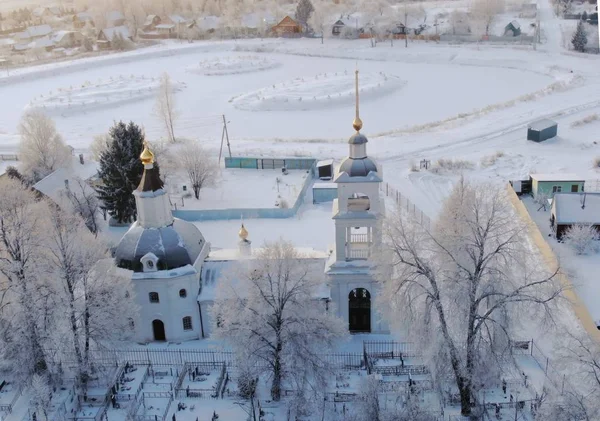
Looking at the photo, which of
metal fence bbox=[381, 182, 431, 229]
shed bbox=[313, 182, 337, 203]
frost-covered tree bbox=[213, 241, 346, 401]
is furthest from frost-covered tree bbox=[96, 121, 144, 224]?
frost-covered tree bbox=[213, 241, 346, 401]

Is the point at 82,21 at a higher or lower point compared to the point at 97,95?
higher

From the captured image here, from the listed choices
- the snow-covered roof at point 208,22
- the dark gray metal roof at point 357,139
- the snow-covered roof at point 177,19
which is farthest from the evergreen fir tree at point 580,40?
the dark gray metal roof at point 357,139

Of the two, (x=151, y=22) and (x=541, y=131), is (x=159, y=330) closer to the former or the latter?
(x=541, y=131)

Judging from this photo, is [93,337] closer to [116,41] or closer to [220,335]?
[220,335]

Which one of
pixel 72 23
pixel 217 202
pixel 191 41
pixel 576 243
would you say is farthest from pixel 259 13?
pixel 576 243

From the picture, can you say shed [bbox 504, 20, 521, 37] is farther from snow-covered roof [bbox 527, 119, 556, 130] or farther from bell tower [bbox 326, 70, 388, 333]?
bell tower [bbox 326, 70, 388, 333]

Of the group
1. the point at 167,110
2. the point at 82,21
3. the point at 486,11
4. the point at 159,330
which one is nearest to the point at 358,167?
the point at 159,330

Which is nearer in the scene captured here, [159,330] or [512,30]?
[159,330]
